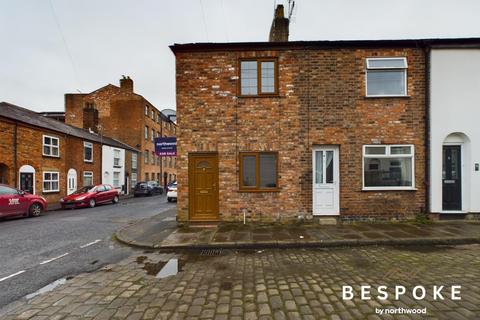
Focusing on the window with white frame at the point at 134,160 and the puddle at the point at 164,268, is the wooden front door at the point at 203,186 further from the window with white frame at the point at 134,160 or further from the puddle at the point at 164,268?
the window with white frame at the point at 134,160

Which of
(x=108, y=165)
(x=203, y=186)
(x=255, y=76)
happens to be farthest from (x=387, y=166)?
(x=108, y=165)

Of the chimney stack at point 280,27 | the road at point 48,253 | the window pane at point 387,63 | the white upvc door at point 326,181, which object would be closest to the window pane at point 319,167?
the white upvc door at point 326,181

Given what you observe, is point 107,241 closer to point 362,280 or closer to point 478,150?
point 362,280

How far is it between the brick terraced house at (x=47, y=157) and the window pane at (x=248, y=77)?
15.0 metres

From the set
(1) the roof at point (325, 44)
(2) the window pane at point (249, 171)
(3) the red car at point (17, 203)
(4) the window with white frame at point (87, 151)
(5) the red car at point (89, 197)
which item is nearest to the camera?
(1) the roof at point (325, 44)

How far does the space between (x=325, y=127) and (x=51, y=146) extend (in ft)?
63.3

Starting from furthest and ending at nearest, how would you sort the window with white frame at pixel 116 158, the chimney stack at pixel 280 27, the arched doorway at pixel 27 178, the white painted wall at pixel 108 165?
the window with white frame at pixel 116 158 < the white painted wall at pixel 108 165 < the arched doorway at pixel 27 178 < the chimney stack at pixel 280 27

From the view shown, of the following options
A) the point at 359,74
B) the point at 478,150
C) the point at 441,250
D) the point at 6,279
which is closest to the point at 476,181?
the point at 478,150

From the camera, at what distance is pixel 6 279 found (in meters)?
4.54

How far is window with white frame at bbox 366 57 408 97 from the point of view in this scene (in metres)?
8.51

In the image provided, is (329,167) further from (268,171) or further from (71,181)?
(71,181)

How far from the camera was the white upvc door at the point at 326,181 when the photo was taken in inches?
333

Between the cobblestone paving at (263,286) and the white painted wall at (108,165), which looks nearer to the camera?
the cobblestone paving at (263,286)

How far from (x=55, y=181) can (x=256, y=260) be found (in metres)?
19.2
